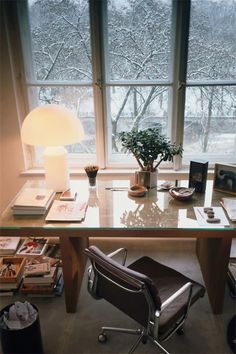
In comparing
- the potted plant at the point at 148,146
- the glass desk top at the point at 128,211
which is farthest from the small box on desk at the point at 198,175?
the potted plant at the point at 148,146

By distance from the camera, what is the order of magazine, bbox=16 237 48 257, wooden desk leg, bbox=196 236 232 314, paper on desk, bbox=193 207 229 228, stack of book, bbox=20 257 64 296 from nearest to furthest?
1. paper on desk, bbox=193 207 229 228
2. wooden desk leg, bbox=196 236 232 314
3. stack of book, bbox=20 257 64 296
4. magazine, bbox=16 237 48 257

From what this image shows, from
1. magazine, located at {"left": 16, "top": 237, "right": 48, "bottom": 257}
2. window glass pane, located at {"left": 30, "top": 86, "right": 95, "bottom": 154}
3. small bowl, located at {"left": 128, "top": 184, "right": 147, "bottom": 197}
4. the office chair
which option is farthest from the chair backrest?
window glass pane, located at {"left": 30, "top": 86, "right": 95, "bottom": 154}

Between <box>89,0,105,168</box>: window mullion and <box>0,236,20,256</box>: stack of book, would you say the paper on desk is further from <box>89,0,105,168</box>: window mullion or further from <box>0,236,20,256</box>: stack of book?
<box>0,236,20,256</box>: stack of book

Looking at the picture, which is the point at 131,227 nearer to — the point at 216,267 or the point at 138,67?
the point at 216,267

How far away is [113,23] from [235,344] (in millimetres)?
2277

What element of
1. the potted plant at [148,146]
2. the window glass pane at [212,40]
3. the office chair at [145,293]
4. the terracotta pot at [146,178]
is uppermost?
the window glass pane at [212,40]

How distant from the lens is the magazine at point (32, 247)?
2.26 meters

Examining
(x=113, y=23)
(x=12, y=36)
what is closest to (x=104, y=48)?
(x=113, y=23)

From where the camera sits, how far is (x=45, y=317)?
189cm

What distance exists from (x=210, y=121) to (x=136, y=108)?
2.03ft

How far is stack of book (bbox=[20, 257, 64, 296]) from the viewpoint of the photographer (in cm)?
202

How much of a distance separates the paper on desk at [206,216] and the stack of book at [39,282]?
108 centimetres

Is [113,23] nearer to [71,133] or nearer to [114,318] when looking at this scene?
[71,133]

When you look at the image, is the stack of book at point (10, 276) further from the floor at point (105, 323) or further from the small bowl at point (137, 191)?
the small bowl at point (137, 191)
